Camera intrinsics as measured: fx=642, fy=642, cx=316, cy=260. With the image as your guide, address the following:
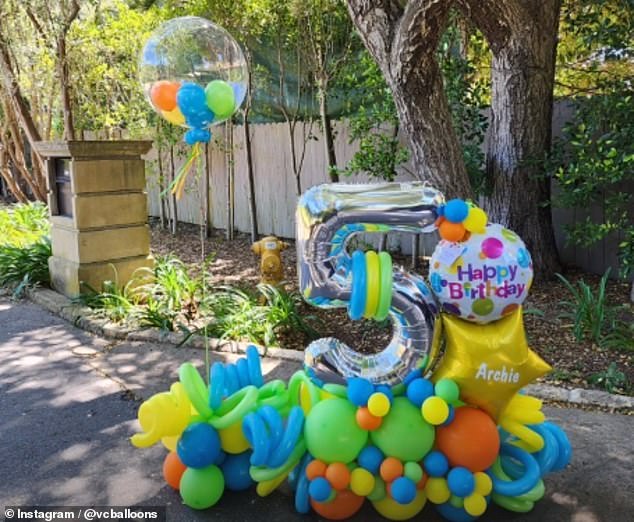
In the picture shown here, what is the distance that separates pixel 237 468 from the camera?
2.99 meters

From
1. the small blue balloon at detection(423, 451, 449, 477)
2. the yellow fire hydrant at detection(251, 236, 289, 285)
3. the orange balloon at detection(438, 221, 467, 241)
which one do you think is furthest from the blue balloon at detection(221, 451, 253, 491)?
the yellow fire hydrant at detection(251, 236, 289, 285)

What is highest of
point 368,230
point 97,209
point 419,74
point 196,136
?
point 419,74

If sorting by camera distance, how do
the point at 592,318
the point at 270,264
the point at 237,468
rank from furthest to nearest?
the point at 270,264, the point at 592,318, the point at 237,468

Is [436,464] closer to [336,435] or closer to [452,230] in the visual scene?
[336,435]

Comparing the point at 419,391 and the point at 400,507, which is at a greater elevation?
the point at 419,391

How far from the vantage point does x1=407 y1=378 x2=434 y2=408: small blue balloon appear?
2711mm

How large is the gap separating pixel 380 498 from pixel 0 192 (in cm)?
1914

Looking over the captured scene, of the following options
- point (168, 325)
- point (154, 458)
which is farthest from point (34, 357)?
point (154, 458)

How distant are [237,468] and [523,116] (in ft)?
15.1

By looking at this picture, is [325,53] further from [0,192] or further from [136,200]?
[0,192]

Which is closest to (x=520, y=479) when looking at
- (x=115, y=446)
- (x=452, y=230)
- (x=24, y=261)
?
(x=452, y=230)

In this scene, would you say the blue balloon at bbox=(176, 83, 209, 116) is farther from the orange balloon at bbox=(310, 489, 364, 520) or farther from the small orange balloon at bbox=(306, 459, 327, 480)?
the orange balloon at bbox=(310, 489, 364, 520)

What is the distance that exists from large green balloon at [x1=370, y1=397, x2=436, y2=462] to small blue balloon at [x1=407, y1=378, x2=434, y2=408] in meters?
0.03

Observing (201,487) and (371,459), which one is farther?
(201,487)
